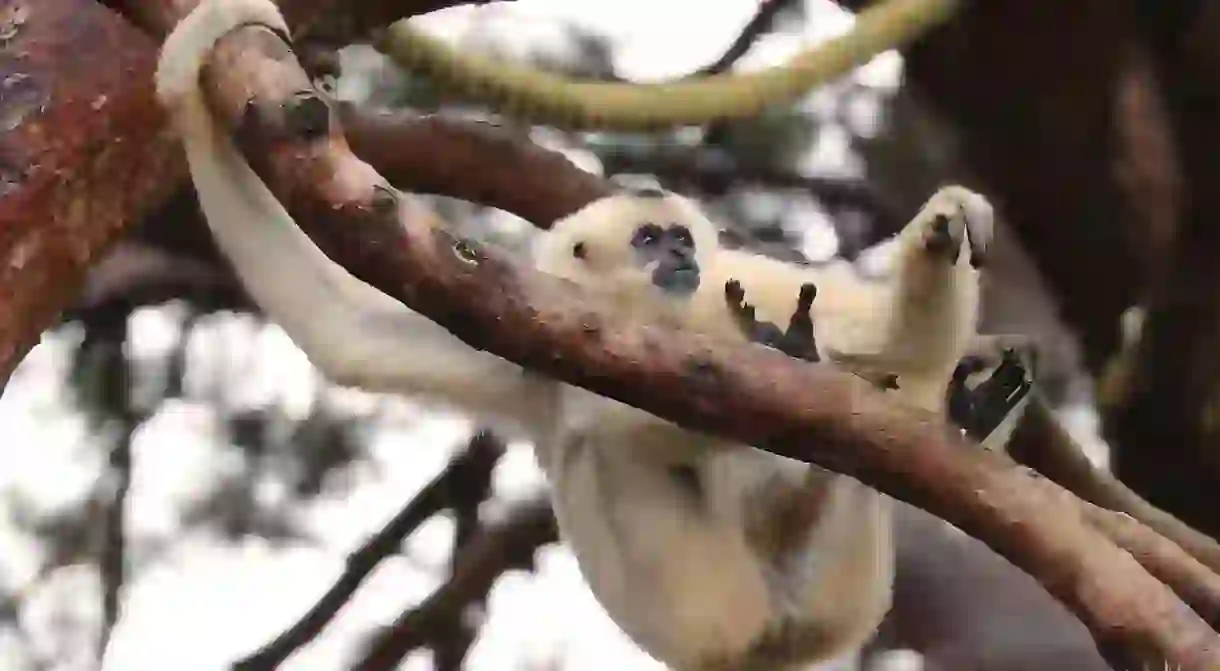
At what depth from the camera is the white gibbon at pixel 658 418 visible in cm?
138

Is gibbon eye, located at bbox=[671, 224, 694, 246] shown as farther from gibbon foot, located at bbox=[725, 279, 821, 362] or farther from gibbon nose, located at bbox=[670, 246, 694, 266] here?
gibbon foot, located at bbox=[725, 279, 821, 362]

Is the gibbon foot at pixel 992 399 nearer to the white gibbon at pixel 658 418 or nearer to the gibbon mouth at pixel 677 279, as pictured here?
the white gibbon at pixel 658 418

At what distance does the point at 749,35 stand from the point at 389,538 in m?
1.33

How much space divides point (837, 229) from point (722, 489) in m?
1.64

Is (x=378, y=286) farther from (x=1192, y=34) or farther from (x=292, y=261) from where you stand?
(x=1192, y=34)

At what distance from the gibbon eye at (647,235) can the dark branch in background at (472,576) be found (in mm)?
1021

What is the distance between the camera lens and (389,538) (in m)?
2.56

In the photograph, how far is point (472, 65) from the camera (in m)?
2.58

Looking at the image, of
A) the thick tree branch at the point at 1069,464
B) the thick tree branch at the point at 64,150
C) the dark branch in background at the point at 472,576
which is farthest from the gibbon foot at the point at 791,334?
the dark branch in background at the point at 472,576

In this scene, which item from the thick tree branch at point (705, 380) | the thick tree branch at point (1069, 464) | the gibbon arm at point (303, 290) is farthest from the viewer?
the thick tree branch at point (1069, 464)

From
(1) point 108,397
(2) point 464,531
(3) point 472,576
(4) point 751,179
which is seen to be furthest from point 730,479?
(1) point 108,397

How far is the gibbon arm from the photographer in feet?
4.08

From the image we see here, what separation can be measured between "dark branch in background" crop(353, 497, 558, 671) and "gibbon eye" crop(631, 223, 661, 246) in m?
1.02

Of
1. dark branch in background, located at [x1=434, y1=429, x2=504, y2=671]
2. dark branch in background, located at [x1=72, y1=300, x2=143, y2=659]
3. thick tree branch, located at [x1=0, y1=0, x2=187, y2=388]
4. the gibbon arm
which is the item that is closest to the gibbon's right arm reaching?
the gibbon arm
